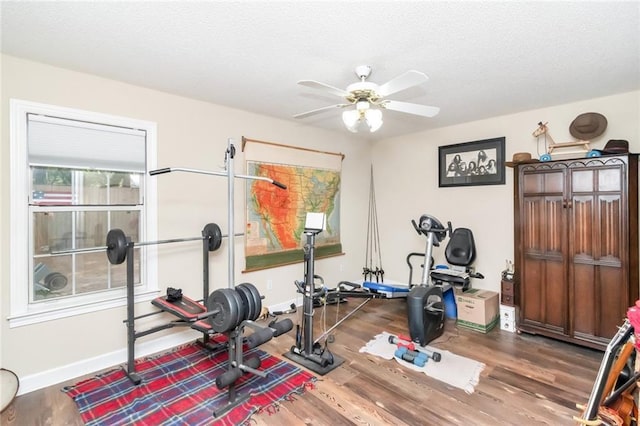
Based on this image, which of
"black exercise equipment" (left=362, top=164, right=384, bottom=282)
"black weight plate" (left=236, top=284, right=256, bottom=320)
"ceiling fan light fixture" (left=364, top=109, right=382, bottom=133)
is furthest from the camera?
"black exercise equipment" (left=362, top=164, right=384, bottom=282)

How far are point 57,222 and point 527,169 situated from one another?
14.4ft

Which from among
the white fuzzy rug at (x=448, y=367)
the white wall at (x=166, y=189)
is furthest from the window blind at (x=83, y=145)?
the white fuzzy rug at (x=448, y=367)

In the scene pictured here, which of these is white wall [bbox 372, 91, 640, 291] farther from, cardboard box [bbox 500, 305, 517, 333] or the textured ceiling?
cardboard box [bbox 500, 305, 517, 333]

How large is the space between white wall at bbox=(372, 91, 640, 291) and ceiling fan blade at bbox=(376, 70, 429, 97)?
97.1 inches

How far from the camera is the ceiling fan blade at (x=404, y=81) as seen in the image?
5.81ft

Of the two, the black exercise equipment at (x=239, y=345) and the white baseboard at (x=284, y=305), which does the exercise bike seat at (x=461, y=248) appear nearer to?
the white baseboard at (x=284, y=305)

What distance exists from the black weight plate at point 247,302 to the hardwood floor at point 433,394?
→ 655mm

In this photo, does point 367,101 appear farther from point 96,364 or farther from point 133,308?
point 96,364

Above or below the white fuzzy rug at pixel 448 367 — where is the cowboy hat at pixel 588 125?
above

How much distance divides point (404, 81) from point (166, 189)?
239 cm

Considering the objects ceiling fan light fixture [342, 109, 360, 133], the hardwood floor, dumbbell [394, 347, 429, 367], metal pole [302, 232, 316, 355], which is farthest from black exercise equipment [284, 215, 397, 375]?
ceiling fan light fixture [342, 109, 360, 133]

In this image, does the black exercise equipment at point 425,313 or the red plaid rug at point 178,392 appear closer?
the red plaid rug at point 178,392

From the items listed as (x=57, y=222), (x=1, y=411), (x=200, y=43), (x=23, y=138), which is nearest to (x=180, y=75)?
(x=200, y=43)

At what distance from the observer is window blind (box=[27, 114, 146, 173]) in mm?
2420
